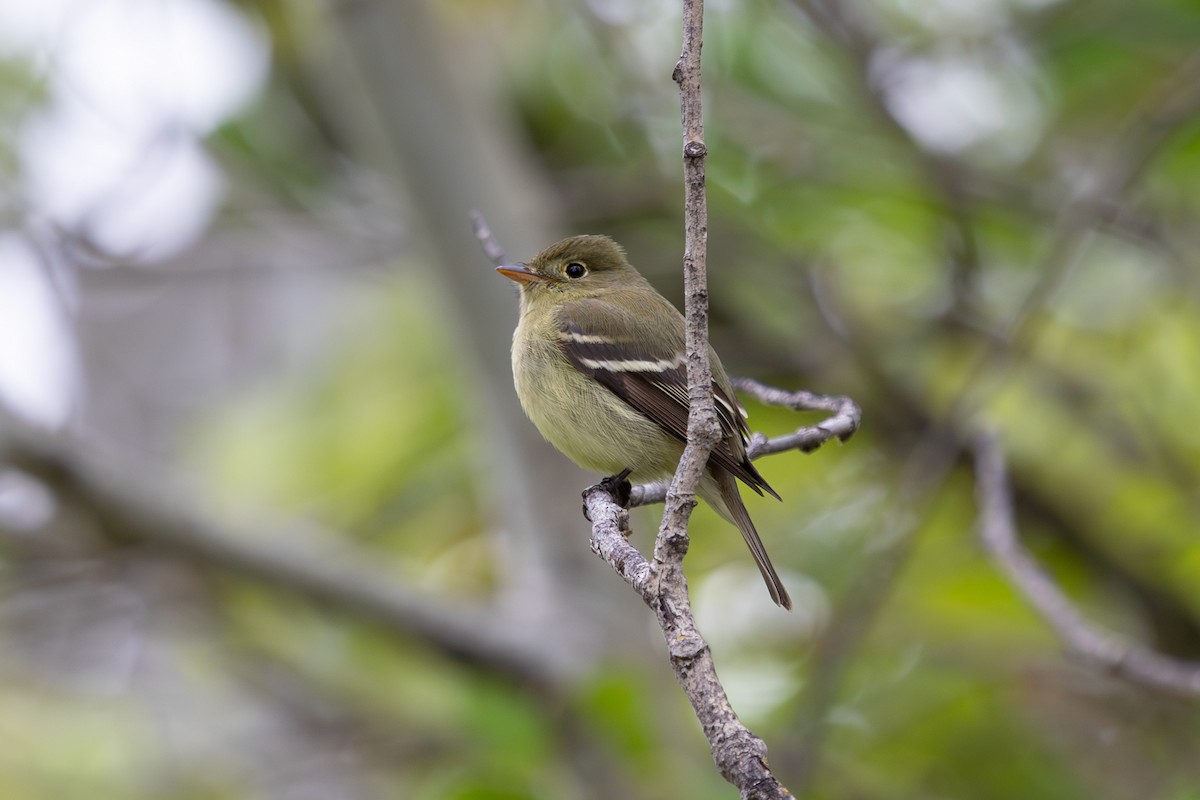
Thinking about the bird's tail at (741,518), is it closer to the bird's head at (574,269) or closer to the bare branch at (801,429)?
the bare branch at (801,429)

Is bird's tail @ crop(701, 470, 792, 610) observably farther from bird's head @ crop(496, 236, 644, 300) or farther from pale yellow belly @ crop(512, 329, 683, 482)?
bird's head @ crop(496, 236, 644, 300)

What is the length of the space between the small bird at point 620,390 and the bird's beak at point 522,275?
66mm

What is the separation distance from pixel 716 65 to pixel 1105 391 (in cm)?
250

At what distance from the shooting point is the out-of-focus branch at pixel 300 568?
5.53m

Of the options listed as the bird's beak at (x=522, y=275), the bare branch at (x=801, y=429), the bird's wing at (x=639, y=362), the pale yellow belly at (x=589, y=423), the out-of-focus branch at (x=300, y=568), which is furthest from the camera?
the out-of-focus branch at (x=300, y=568)

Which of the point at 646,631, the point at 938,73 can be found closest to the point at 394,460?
the point at 646,631

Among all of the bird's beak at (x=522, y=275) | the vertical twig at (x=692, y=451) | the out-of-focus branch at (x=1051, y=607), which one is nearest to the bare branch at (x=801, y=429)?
the out-of-focus branch at (x=1051, y=607)

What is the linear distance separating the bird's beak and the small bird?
7 cm

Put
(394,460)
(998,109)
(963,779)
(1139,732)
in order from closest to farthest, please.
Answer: (963,779) → (1139,732) → (998,109) → (394,460)

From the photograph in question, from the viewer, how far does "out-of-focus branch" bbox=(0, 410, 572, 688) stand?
553 centimetres

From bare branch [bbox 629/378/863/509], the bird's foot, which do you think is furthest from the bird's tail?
the bird's foot

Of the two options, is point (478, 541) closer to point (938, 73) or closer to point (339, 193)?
point (339, 193)

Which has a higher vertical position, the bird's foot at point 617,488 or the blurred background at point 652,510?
the blurred background at point 652,510

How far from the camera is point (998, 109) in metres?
6.57
